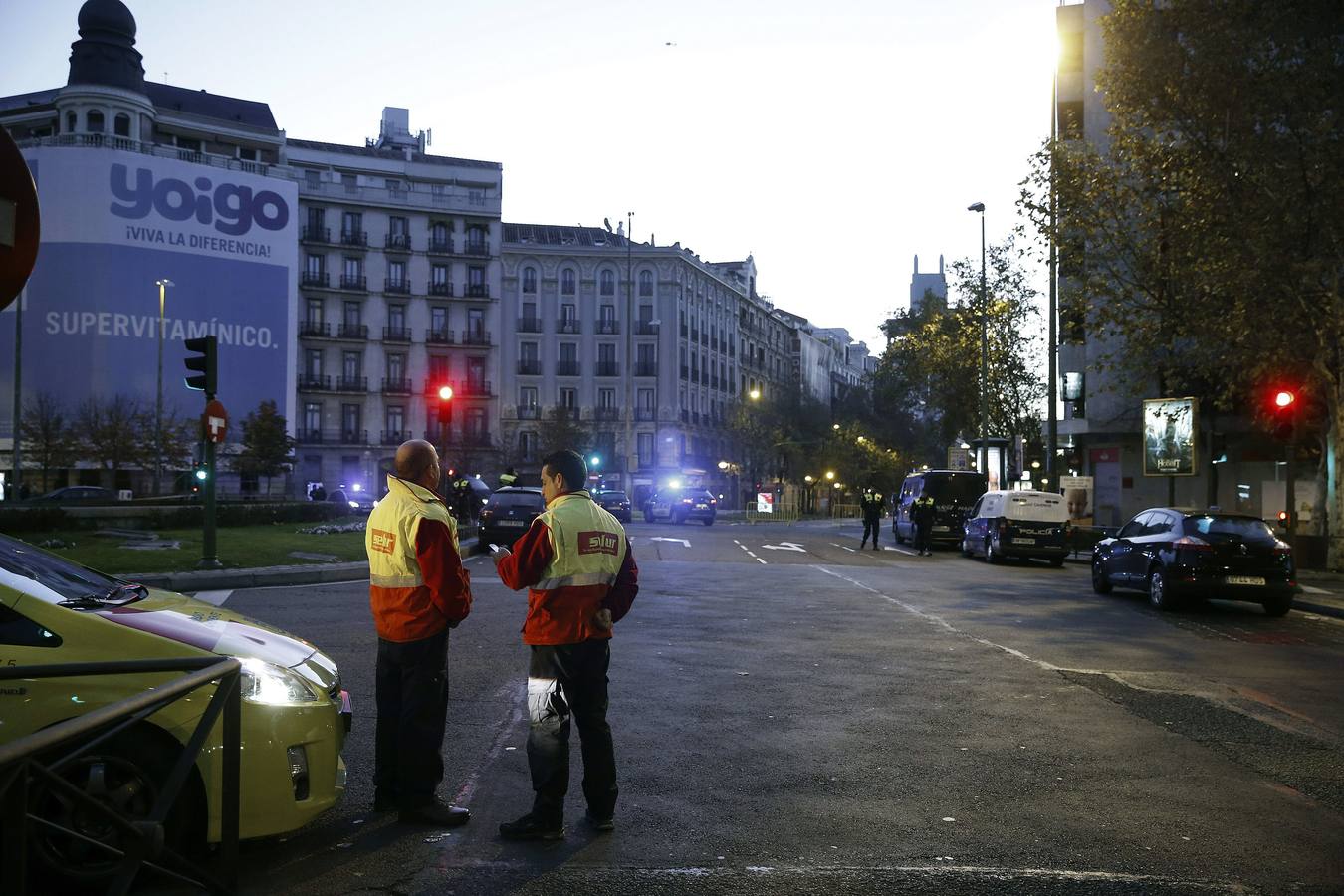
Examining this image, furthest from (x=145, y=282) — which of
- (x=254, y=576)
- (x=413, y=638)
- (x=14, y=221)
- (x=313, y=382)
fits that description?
(x=14, y=221)

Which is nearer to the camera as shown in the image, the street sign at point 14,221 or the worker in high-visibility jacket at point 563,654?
the street sign at point 14,221

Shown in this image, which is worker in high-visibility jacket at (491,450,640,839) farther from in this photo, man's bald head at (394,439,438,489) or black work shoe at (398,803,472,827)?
man's bald head at (394,439,438,489)

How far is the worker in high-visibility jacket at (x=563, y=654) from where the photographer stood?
5.27m

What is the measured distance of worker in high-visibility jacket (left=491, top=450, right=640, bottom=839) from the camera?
5.27 m

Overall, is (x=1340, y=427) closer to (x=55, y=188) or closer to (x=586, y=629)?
(x=586, y=629)

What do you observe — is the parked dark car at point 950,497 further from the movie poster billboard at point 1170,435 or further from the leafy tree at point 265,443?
the leafy tree at point 265,443

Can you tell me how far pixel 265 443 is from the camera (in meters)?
62.3

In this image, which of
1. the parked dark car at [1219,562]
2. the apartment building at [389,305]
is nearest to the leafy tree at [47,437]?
the apartment building at [389,305]

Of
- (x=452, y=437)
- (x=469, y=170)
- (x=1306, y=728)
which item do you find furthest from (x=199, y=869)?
(x=469, y=170)

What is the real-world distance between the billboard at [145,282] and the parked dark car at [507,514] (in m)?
41.5

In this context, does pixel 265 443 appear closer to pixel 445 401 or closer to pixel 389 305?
pixel 389 305

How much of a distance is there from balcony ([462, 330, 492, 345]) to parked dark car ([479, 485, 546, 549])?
53.8 metres

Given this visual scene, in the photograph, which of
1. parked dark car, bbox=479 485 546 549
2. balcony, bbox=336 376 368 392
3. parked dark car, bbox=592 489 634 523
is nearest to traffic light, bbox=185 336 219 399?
parked dark car, bbox=479 485 546 549

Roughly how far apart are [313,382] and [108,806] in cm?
7706
